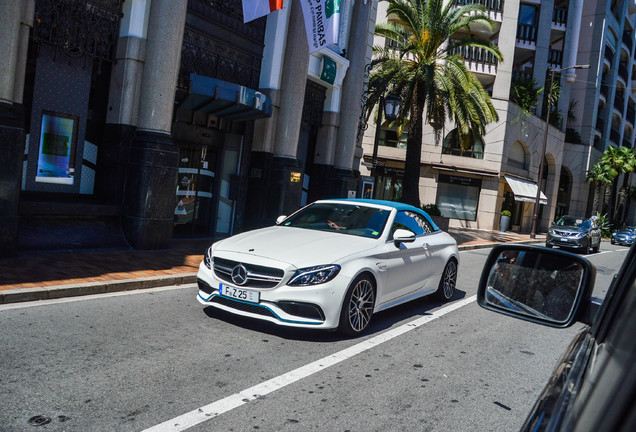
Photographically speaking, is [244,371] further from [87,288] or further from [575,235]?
[575,235]

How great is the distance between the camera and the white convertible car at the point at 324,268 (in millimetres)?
5637

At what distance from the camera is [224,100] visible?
12.2 meters

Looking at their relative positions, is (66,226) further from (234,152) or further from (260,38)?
(260,38)

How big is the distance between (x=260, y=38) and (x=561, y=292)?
14330mm

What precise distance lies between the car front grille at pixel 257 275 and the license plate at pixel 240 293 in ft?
0.25

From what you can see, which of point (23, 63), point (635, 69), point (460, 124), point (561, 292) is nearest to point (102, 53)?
point (23, 63)

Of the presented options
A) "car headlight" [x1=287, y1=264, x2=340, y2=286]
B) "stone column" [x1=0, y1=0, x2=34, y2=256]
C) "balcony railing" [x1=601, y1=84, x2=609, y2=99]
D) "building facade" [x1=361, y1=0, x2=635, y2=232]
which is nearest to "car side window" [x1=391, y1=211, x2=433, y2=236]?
"car headlight" [x1=287, y1=264, x2=340, y2=286]

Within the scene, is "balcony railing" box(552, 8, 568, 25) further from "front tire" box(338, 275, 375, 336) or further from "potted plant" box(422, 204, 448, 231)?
"front tire" box(338, 275, 375, 336)

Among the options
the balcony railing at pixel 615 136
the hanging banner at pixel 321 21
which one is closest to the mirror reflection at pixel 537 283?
the hanging banner at pixel 321 21

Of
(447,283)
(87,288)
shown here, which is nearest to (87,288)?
(87,288)

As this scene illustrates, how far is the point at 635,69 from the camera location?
61.2m

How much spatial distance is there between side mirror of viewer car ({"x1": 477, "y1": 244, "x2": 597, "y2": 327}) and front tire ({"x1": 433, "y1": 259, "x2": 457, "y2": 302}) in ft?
20.3

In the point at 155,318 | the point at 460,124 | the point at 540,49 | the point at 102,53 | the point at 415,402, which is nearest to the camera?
the point at 415,402

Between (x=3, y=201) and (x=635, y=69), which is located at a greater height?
(x=635, y=69)
